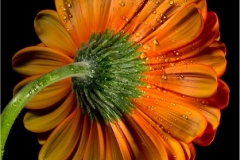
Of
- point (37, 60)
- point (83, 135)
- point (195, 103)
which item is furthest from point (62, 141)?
point (195, 103)

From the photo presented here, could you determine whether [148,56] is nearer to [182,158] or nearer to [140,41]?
[140,41]

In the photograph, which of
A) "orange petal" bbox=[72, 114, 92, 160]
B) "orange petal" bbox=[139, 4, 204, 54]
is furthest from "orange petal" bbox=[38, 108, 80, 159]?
"orange petal" bbox=[139, 4, 204, 54]

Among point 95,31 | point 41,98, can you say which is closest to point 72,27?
point 95,31

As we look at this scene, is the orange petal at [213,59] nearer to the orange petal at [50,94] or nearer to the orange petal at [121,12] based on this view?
the orange petal at [121,12]

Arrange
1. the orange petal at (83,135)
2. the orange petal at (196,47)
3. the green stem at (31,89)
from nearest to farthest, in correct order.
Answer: the green stem at (31,89) → the orange petal at (196,47) → the orange petal at (83,135)

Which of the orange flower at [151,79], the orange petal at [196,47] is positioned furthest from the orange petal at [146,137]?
the orange petal at [196,47]

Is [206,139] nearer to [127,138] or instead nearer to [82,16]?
[127,138]

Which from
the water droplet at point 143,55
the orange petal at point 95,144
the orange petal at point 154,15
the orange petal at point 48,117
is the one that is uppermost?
the orange petal at point 154,15

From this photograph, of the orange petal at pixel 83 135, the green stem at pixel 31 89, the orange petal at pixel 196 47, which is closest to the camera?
the green stem at pixel 31 89
